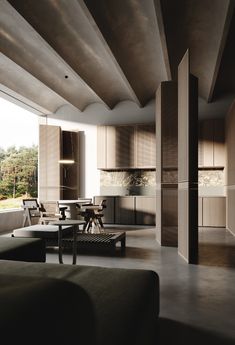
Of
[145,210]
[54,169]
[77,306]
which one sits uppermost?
[54,169]

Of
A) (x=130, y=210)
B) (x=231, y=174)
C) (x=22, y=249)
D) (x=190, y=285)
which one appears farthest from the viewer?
(x=130, y=210)

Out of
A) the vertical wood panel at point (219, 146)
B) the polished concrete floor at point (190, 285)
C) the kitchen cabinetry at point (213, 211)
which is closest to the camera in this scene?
the polished concrete floor at point (190, 285)

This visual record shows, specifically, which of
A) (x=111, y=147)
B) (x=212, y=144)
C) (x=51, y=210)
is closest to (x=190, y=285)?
(x=51, y=210)

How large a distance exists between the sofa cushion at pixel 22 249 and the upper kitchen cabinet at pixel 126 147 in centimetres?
650

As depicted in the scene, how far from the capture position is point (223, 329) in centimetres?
246

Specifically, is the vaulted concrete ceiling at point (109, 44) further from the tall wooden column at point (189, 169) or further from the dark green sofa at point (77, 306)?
the dark green sofa at point (77, 306)

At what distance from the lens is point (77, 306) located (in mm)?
1033

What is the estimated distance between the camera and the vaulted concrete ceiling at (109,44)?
5.28 metres

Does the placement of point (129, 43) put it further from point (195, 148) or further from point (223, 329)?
point (223, 329)

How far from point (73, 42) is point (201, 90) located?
465cm

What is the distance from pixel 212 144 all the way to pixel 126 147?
280cm

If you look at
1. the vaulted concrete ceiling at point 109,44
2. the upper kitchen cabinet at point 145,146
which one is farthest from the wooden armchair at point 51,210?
the upper kitchen cabinet at point 145,146

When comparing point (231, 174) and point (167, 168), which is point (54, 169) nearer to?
point (167, 168)

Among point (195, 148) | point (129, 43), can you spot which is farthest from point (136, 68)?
point (195, 148)
